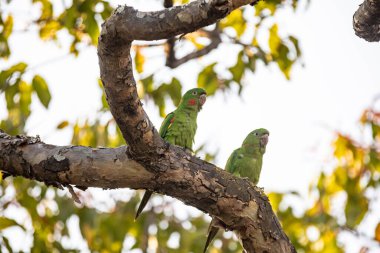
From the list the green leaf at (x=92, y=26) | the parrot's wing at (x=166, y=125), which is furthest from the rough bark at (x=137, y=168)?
the green leaf at (x=92, y=26)

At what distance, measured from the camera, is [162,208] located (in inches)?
307

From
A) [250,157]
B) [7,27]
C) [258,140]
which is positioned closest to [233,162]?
[250,157]

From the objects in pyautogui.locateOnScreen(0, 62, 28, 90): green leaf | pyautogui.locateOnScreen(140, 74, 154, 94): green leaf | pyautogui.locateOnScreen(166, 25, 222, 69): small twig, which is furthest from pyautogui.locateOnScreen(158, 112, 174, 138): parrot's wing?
pyautogui.locateOnScreen(0, 62, 28, 90): green leaf

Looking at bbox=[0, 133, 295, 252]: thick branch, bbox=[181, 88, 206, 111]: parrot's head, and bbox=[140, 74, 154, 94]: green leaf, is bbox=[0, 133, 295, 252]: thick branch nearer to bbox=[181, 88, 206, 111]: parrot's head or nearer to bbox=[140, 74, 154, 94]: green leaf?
bbox=[181, 88, 206, 111]: parrot's head

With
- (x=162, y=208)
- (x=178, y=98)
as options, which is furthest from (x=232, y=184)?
(x=162, y=208)

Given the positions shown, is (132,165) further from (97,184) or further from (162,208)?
(162,208)

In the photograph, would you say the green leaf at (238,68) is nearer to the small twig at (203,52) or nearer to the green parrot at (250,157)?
the small twig at (203,52)

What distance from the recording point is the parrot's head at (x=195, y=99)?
19.0 ft

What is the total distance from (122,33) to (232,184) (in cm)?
127

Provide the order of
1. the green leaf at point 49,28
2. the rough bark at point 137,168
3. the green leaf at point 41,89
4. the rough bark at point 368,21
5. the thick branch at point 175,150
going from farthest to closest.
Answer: the green leaf at point 49,28
the green leaf at point 41,89
the rough bark at point 368,21
the rough bark at point 137,168
the thick branch at point 175,150

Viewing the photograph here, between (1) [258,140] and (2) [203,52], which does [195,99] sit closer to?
(1) [258,140]

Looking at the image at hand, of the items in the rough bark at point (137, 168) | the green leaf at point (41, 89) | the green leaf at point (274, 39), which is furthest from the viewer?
the green leaf at point (274, 39)

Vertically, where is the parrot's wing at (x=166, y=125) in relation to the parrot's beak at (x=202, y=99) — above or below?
below

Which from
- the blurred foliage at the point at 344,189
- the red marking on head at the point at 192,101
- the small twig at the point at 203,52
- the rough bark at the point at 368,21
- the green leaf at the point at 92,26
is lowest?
the blurred foliage at the point at 344,189
